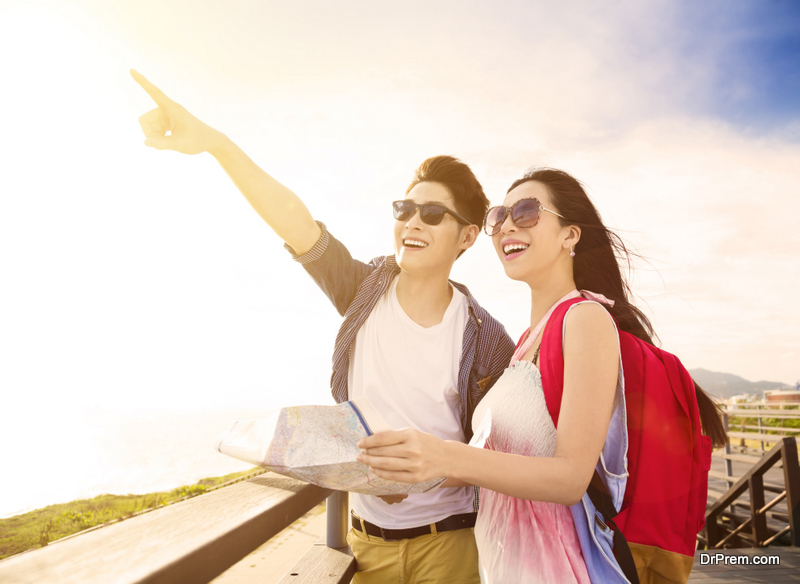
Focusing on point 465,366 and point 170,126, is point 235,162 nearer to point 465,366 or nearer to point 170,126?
point 170,126

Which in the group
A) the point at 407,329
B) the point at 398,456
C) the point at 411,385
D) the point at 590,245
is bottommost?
the point at 398,456

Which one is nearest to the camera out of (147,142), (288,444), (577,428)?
(288,444)

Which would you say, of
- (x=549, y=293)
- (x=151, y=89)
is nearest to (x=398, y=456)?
(x=549, y=293)

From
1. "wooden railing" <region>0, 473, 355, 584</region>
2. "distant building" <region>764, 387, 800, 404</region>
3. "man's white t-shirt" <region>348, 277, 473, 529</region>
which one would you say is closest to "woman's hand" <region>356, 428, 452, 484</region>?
"wooden railing" <region>0, 473, 355, 584</region>

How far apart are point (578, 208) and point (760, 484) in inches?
272

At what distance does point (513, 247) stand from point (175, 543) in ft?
5.20

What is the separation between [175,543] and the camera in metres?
0.80

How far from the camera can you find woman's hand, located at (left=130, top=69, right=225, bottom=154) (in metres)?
1.71

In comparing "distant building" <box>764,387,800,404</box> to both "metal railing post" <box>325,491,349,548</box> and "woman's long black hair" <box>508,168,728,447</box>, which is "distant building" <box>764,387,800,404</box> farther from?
"metal railing post" <box>325,491,349,548</box>

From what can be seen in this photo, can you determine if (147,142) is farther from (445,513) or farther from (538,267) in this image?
(445,513)

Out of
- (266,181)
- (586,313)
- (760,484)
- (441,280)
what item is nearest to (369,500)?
(441,280)

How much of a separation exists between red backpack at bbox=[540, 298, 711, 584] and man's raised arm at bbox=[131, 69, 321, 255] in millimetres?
1198

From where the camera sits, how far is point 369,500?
205cm

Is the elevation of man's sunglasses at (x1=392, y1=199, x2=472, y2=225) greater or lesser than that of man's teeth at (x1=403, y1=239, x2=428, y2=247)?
greater
